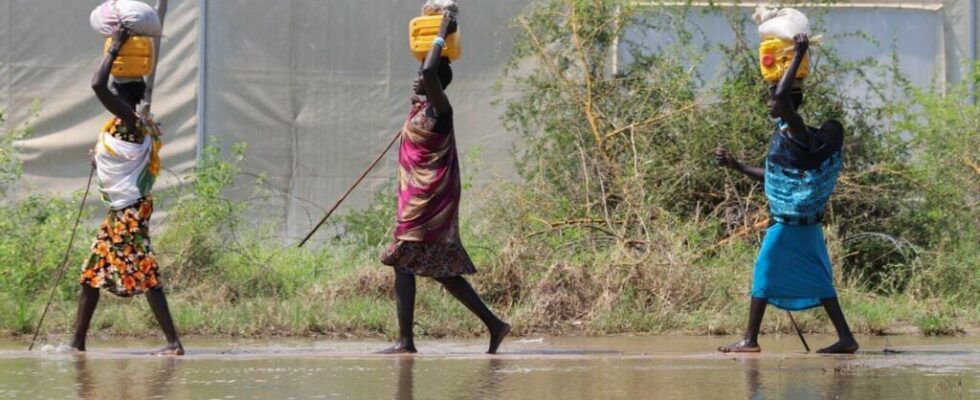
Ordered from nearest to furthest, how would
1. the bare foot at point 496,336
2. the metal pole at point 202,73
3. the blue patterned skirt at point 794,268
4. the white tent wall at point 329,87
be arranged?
1. the bare foot at point 496,336
2. the blue patterned skirt at point 794,268
3. the metal pole at point 202,73
4. the white tent wall at point 329,87

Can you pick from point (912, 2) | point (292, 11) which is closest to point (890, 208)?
point (912, 2)

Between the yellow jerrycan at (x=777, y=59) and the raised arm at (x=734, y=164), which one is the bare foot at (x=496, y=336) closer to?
the raised arm at (x=734, y=164)

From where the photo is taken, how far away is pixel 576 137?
34.7ft

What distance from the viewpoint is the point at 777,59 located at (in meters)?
7.42

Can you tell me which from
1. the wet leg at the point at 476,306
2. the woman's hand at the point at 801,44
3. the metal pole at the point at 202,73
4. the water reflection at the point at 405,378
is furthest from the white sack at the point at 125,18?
the metal pole at the point at 202,73

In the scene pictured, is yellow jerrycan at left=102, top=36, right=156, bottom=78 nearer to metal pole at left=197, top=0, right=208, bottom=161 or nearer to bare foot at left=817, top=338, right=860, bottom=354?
bare foot at left=817, top=338, right=860, bottom=354

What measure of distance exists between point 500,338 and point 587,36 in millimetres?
4054

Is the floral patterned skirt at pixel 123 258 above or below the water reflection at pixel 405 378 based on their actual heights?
above

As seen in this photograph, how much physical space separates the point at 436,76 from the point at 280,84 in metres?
6.43

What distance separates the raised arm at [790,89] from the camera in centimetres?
718

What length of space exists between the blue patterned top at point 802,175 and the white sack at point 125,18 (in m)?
3.34

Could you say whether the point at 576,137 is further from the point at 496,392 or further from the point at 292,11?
the point at 496,392

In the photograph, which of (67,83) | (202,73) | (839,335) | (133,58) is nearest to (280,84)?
(202,73)

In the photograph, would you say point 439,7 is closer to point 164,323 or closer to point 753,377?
point 164,323
